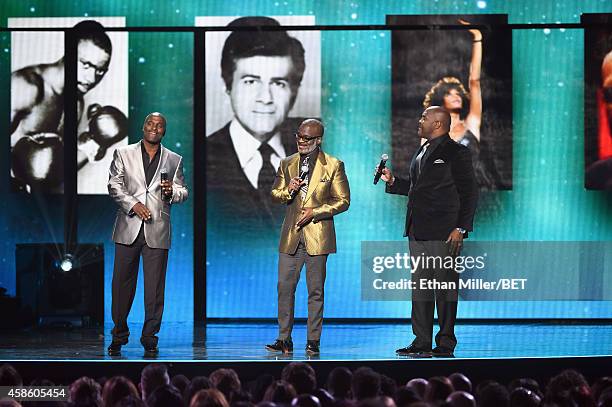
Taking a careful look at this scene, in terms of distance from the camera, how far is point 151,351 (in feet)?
Answer: 19.2

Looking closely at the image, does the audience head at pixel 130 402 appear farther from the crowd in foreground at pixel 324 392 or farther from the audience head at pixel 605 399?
the audience head at pixel 605 399

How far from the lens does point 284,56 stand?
27.3ft

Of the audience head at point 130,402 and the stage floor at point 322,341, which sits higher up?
the audience head at point 130,402

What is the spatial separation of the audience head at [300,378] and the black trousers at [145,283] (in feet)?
5.83

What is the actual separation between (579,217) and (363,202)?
67.9 inches

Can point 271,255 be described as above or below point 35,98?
below

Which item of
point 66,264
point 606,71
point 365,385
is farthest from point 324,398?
point 606,71

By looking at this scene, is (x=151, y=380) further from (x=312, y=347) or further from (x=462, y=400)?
(x=312, y=347)

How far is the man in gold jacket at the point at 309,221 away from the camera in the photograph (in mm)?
6031

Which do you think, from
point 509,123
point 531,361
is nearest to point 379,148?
point 509,123

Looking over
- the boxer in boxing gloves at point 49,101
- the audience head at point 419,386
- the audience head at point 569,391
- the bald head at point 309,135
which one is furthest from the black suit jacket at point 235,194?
the audience head at point 569,391

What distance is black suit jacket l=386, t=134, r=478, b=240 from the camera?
236 inches

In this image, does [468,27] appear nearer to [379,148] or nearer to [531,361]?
[379,148]

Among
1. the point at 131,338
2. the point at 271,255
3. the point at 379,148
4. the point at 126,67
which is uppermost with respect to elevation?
the point at 126,67
